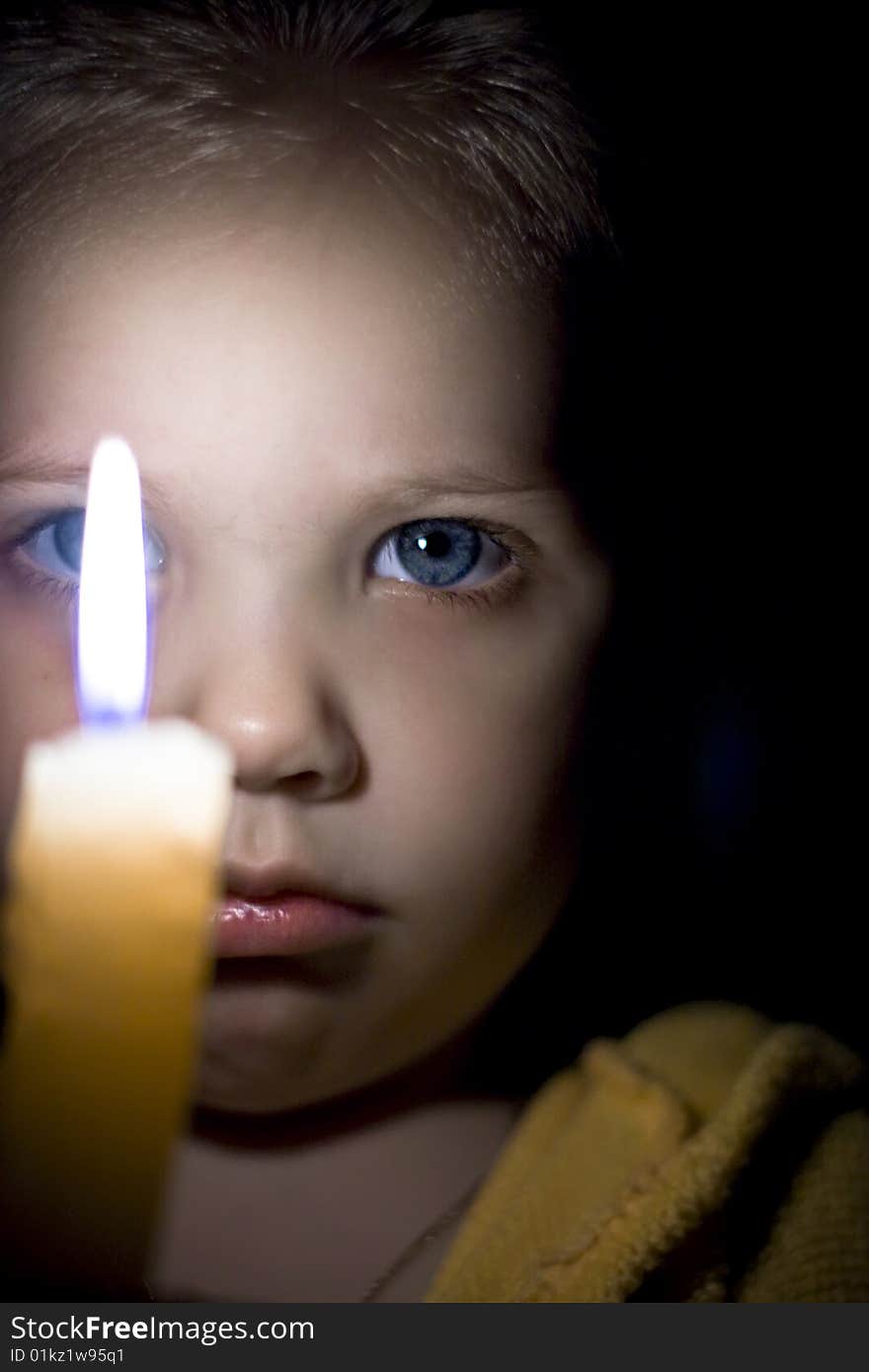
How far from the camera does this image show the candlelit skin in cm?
47

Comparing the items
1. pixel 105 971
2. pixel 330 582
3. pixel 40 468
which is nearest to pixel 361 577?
pixel 330 582

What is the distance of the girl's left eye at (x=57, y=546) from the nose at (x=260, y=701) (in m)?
0.11

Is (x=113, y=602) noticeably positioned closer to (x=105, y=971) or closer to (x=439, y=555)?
(x=105, y=971)

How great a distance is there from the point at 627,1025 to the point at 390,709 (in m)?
0.50

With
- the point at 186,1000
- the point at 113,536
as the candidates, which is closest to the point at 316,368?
the point at 113,536

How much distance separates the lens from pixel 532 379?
54 centimetres

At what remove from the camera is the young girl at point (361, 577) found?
0.48 metres

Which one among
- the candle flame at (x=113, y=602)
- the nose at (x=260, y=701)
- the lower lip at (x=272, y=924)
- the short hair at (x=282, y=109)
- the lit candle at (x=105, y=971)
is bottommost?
the lower lip at (x=272, y=924)

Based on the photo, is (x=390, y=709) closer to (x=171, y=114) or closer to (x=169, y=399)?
(x=169, y=399)

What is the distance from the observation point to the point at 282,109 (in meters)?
0.53

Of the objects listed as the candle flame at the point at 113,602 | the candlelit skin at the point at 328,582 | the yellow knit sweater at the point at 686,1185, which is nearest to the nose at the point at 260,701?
the candlelit skin at the point at 328,582

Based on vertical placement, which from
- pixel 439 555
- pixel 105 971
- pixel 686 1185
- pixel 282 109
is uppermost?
pixel 282 109

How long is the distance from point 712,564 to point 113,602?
1.69 ft

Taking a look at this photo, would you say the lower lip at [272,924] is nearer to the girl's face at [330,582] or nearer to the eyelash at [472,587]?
the girl's face at [330,582]
